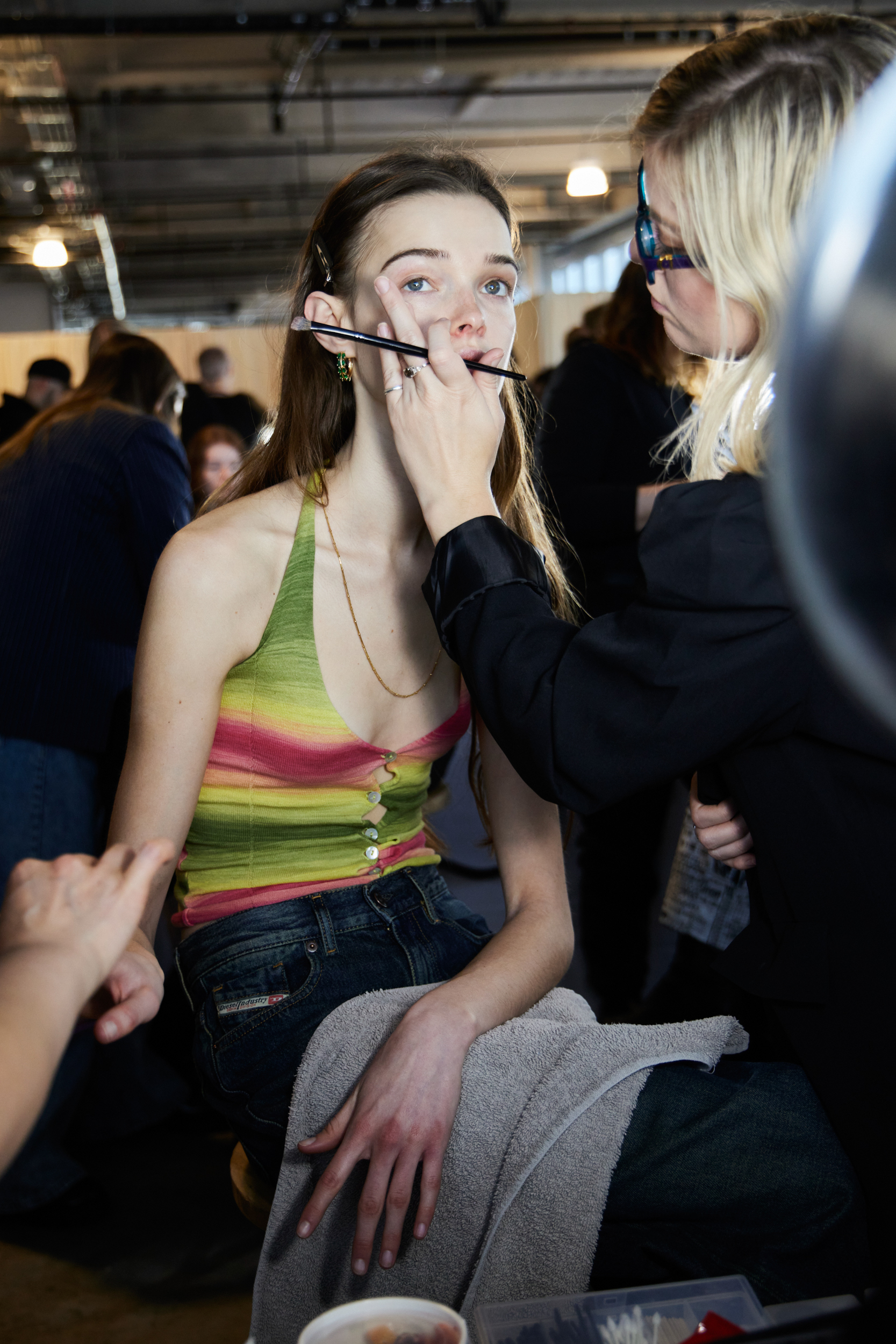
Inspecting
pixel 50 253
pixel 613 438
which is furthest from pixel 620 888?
pixel 50 253

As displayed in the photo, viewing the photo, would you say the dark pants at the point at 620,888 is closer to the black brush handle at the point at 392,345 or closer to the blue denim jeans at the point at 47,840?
the blue denim jeans at the point at 47,840

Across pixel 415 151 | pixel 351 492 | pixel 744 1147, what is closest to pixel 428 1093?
pixel 744 1147

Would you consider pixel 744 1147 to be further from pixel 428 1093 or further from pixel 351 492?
pixel 351 492

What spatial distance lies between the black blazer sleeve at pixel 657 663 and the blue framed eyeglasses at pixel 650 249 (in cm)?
21

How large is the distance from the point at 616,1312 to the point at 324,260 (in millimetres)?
1134

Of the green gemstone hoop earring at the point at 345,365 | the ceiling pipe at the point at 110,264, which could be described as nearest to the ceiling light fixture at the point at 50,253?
the ceiling pipe at the point at 110,264

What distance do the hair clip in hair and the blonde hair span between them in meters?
0.53

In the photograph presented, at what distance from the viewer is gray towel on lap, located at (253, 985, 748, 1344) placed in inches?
33.1

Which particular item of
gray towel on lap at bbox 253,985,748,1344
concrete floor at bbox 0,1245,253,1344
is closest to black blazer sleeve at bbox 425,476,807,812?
gray towel on lap at bbox 253,985,748,1344

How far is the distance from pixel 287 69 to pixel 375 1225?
804 cm

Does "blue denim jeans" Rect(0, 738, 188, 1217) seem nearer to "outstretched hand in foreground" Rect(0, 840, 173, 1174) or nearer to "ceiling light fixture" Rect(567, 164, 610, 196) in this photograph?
"outstretched hand in foreground" Rect(0, 840, 173, 1174)

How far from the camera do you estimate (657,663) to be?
841mm

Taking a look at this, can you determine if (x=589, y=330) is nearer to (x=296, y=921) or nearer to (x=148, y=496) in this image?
(x=148, y=496)

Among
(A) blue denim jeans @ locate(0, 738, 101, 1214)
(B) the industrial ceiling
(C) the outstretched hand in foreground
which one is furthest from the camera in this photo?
(B) the industrial ceiling
